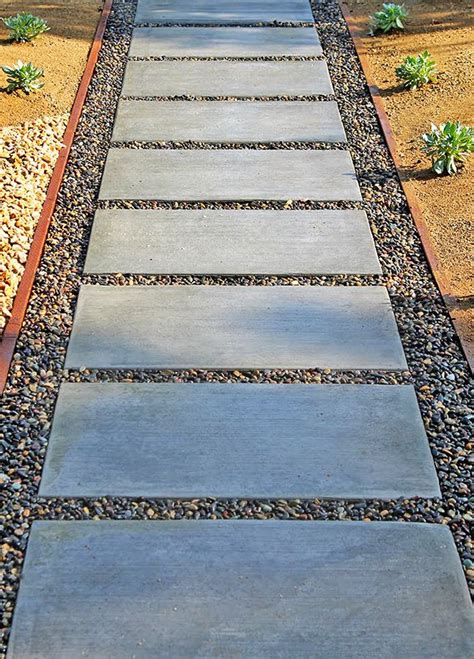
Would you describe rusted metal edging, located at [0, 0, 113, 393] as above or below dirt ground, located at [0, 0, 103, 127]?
below

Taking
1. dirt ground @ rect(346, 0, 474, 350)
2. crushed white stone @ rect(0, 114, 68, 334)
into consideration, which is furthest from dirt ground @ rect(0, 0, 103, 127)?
dirt ground @ rect(346, 0, 474, 350)

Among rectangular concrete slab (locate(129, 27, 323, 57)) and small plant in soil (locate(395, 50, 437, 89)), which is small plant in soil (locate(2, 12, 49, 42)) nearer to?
rectangular concrete slab (locate(129, 27, 323, 57))

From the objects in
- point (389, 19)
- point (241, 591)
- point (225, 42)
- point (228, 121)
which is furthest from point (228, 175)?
point (241, 591)

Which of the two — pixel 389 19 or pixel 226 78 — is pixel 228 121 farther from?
pixel 389 19

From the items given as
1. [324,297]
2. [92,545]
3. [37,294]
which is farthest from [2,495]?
[324,297]

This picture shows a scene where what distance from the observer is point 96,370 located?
3895 millimetres

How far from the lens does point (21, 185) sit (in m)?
5.32

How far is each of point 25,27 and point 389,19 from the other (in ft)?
10.1

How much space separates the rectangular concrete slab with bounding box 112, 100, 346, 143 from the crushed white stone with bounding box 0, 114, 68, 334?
466 mm

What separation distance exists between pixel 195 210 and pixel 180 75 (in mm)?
2181

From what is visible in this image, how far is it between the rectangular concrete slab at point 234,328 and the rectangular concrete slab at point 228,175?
1.02m

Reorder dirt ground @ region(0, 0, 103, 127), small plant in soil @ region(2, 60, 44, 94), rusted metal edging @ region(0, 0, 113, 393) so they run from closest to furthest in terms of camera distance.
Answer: rusted metal edging @ region(0, 0, 113, 393) → dirt ground @ region(0, 0, 103, 127) → small plant in soil @ region(2, 60, 44, 94)

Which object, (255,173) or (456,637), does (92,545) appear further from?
(255,173)

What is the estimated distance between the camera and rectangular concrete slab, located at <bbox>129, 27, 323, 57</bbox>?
7301mm
